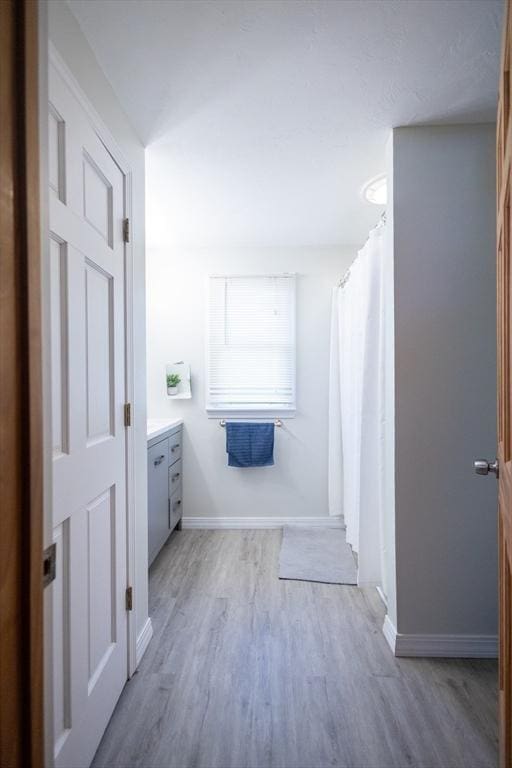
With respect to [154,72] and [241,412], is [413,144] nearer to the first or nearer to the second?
[154,72]

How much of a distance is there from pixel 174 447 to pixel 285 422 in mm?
918

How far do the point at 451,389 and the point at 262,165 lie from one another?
141 cm

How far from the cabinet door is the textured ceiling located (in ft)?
5.18

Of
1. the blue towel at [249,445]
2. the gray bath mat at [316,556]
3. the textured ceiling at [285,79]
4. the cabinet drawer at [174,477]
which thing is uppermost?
the textured ceiling at [285,79]

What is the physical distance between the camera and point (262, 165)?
203 cm

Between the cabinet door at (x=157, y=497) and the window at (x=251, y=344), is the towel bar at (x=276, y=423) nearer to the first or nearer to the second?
the window at (x=251, y=344)

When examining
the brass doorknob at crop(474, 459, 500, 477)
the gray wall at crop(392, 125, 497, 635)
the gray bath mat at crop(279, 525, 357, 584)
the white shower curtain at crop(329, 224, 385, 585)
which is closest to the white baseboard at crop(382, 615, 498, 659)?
the gray wall at crop(392, 125, 497, 635)

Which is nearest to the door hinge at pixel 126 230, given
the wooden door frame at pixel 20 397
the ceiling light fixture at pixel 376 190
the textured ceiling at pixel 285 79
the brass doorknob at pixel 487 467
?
the textured ceiling at pixel 285 79

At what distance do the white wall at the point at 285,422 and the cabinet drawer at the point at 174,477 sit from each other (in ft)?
0.53

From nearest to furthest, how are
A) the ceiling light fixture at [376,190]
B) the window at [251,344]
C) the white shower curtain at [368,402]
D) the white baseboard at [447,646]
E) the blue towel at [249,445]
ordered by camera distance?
the white baseboard at [447,646] → the white shower curtain at [368,402] → the ceiling light fixture at [376,190] → the blue towel at [249,445] → the window at [251,344]

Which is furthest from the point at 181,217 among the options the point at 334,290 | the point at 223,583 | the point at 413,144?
the point at 223,583

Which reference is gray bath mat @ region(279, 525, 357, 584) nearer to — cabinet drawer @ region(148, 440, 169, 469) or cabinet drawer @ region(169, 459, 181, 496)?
cabinet drawer @ region(169, 459, 181, 496)

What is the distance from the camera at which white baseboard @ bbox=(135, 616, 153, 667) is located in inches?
66.7

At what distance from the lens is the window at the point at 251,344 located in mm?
3320
